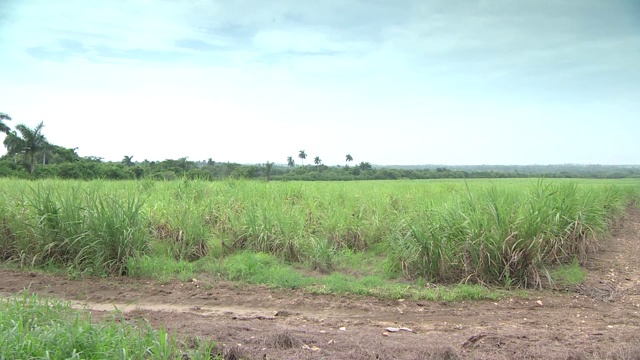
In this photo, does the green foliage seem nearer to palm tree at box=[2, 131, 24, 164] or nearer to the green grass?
the green grass

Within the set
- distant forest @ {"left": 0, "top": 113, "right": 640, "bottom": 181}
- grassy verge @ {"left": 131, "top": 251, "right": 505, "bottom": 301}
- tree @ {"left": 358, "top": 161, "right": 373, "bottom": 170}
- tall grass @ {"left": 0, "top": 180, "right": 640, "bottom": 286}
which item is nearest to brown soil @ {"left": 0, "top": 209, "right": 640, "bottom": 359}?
grassy verge @ {"left": 131, "top": 251, "right": 505, "bottom": 301}

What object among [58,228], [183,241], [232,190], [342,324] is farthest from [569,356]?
[232,190]

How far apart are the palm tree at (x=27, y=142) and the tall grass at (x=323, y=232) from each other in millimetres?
25332

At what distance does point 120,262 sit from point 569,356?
5.28 meters

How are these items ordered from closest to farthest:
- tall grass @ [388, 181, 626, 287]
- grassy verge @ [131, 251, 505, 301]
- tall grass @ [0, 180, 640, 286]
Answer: grassy verge @ [131, 251, 505, 301], tall grass @ [388, 181, 626, 287], tall grass @ [0, 180, 640, 286]

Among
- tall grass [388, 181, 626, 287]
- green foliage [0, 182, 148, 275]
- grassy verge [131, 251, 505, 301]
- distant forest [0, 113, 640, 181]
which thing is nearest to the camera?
grassy verge [131, 251, 505, 301]

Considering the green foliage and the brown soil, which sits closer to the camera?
the brown soil

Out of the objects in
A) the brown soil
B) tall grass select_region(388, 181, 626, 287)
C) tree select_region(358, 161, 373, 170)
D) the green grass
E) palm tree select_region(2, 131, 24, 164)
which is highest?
palm tree select_region(2, 131, 24, 164)

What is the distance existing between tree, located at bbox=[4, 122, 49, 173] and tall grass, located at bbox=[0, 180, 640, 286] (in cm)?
2533

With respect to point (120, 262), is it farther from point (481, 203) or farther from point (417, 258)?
point (481, 203)

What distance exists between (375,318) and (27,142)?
3252 cm

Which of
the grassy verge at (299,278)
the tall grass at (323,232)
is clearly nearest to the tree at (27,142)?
the tall grass at (323,232)

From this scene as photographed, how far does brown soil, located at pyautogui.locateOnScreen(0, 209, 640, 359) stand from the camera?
10.5 feet

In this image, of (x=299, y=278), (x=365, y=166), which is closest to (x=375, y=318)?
(x=299, y=278)
